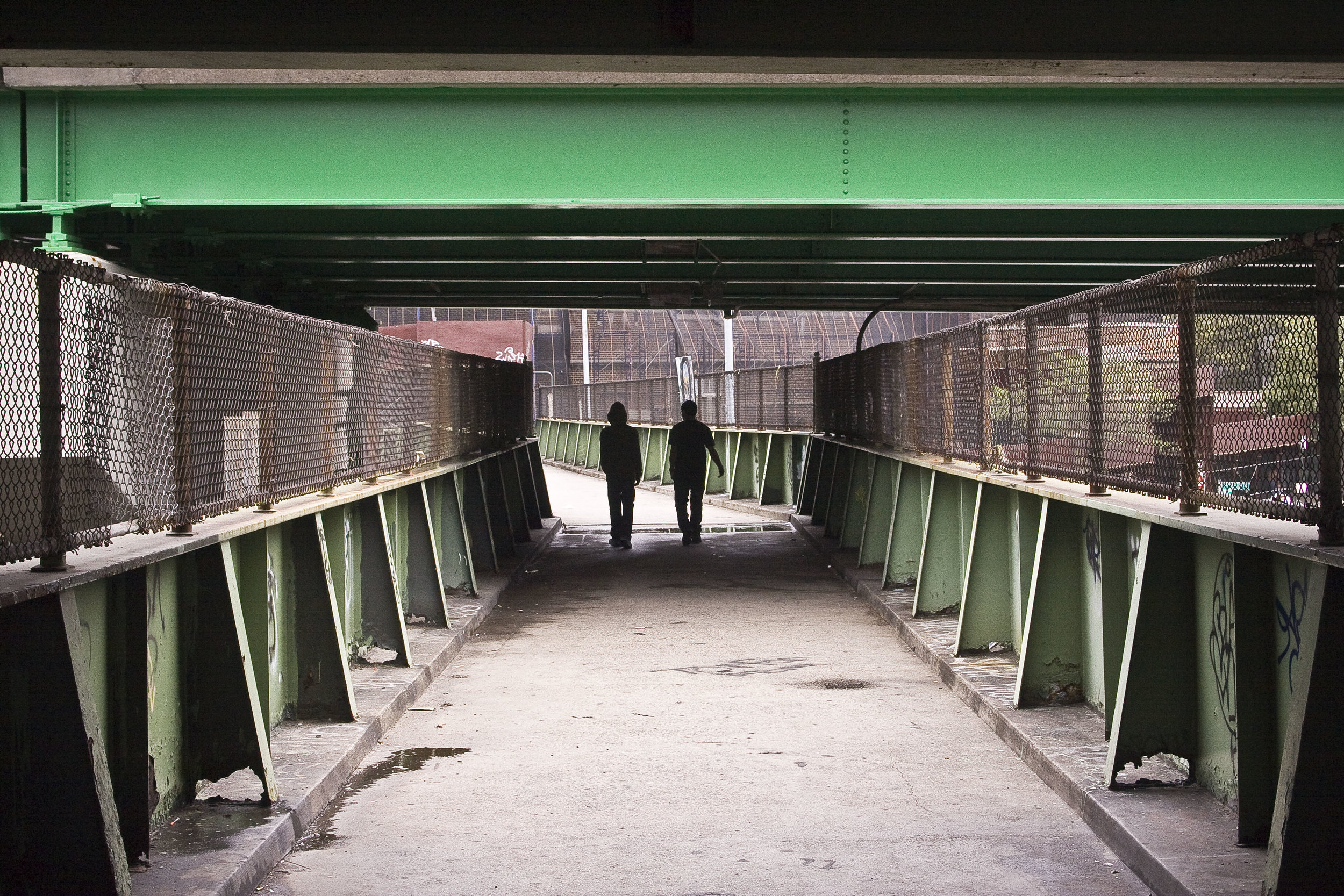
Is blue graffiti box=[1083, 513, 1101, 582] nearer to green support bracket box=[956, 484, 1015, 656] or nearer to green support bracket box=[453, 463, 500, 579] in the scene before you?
green support bracket box=[956, 484, 1015, 656]

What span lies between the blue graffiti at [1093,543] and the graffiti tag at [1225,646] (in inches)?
49.7

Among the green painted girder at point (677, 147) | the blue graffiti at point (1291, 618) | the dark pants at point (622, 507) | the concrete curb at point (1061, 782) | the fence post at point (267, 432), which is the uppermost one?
the green painted girder at point (677, 147)

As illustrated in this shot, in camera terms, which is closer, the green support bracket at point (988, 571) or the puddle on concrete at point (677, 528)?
the green support bracket at point (988, 571)

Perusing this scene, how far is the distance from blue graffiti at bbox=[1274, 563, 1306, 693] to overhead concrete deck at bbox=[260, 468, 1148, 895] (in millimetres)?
1102

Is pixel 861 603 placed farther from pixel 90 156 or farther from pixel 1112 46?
pixel 90 156

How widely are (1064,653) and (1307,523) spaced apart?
147 inches

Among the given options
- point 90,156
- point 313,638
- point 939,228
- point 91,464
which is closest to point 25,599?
point 91,464

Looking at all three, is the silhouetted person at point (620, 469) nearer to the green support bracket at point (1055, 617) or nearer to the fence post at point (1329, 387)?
the green support bracket at point (1055, 617)

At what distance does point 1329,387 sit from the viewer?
4922mm

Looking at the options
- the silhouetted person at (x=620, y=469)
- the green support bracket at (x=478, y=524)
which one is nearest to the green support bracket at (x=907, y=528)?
the green support bracket at (x=478, y=524)

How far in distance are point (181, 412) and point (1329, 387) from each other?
4.55 m

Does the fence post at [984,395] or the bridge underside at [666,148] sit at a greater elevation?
the bridge underside at [666,148]

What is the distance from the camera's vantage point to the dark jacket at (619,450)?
20.0 m

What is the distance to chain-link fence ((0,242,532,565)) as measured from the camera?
4.77 m
